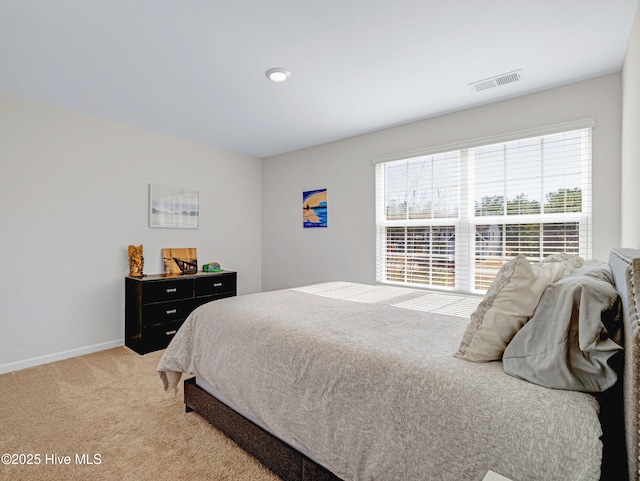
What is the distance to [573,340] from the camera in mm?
976

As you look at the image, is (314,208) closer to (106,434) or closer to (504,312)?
(106,434)

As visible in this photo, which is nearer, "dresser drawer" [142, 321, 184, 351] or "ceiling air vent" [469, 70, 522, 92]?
"ceiling air vent" [469, 70, 522, 92]

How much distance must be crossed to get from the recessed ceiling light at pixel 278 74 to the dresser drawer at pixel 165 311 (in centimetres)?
257

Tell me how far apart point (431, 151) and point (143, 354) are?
3.67 m

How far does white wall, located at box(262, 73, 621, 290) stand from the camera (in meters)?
2.65

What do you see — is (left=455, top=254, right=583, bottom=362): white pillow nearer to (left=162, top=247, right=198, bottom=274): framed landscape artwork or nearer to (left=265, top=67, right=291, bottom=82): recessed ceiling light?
(left=265, top=67, right=291, bottom=82): recessed ceiling light

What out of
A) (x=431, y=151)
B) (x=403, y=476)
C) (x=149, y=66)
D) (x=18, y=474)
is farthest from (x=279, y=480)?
(x=431, y=151)

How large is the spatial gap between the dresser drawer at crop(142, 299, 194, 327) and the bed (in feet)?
6.07

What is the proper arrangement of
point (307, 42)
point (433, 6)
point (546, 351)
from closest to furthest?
point (546, 351) → point (433, 6) → point (307, 42)

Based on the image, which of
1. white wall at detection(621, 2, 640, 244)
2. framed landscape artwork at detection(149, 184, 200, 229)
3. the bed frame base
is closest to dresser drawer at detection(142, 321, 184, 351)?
→ framed landscape artwork at detection(149, 184, 200, 229)

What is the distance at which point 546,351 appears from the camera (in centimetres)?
102

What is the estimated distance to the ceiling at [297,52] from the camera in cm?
190

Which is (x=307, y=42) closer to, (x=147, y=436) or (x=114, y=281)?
(x=147, y=436)

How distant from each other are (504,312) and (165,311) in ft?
11.3
